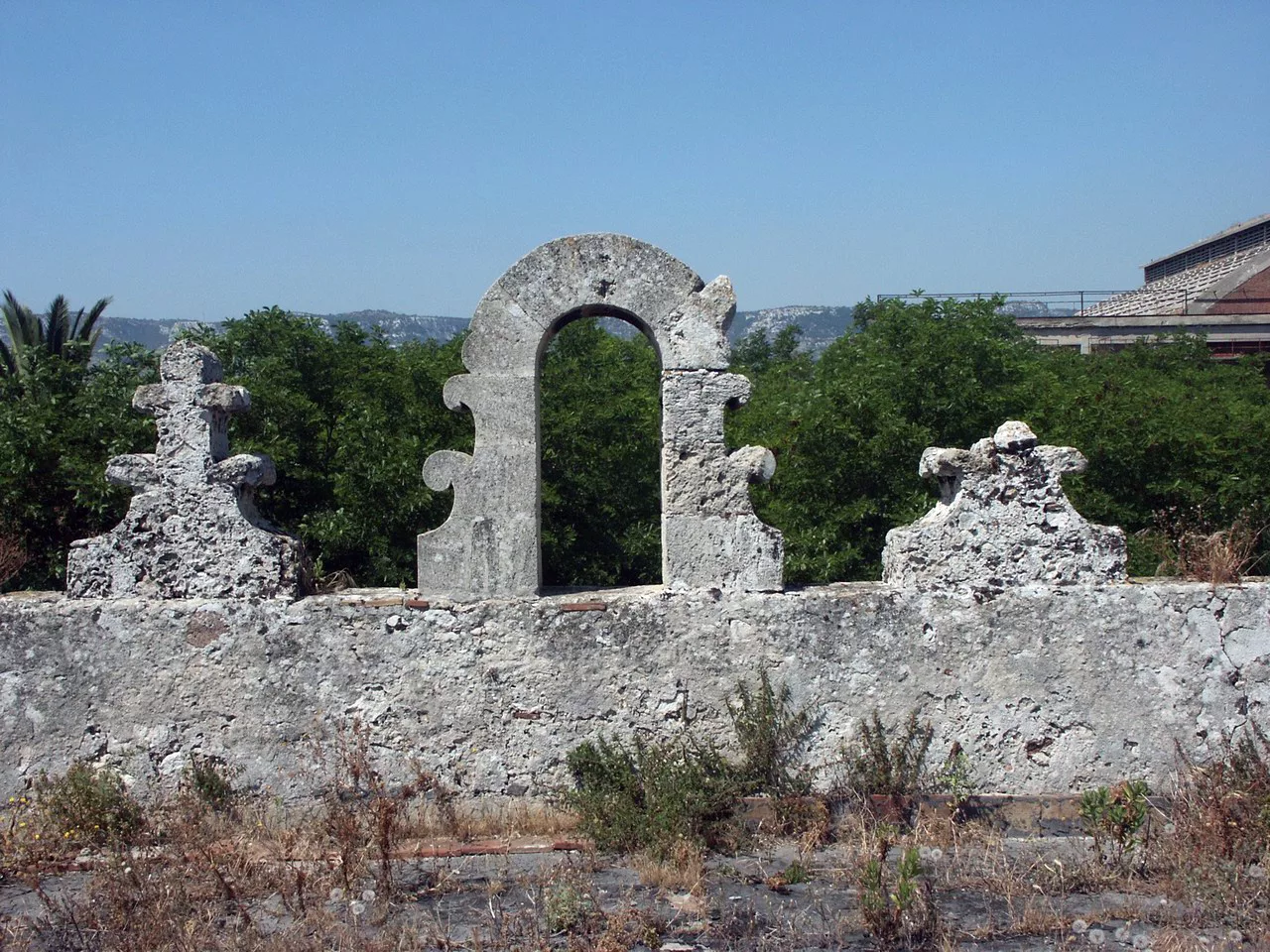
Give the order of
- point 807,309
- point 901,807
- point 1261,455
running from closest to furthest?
point 901,807 → point 1261,455 → point 807,309

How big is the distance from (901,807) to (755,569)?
4.40ft

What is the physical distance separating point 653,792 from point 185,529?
265 cm

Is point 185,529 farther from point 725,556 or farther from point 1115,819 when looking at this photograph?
point 1115,819

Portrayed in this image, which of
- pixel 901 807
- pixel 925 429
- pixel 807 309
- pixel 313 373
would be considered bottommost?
pixel 901 807

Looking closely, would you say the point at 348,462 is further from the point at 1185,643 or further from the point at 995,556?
the point at 1185,643

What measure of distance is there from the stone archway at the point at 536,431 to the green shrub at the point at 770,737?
1.73 ft

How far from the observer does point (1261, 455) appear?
400 inches

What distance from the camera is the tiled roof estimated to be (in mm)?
28680

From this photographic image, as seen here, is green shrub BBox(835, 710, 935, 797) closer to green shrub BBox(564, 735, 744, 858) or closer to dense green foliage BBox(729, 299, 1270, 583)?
green shrub BBox(564, 735, 744, 858)

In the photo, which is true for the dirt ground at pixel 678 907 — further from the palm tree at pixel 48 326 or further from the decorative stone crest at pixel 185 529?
the palm tree at pixel 48 326

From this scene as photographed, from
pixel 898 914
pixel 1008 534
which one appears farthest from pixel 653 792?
pixel 1008 534

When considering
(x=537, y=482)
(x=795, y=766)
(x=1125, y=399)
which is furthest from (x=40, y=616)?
(x=1125, y=399)

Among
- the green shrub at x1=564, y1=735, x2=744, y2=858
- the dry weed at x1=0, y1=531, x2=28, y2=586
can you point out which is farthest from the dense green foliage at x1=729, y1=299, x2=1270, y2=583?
the dry weed at x1=0, y1=531, x2=28, y2=586

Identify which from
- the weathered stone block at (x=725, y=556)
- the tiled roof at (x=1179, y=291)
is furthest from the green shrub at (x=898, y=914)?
the tiled roof at (x=1179, y=291)
